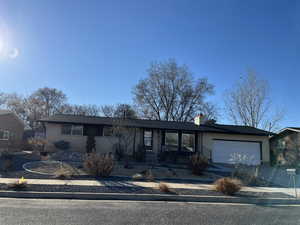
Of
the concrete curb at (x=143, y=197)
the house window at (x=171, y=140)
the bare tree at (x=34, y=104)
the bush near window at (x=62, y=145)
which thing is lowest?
the concrete curb at (x=143, y=197)

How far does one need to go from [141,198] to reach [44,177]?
4.85 m

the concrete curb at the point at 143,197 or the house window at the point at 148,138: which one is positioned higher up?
the house window at the point at 148,138

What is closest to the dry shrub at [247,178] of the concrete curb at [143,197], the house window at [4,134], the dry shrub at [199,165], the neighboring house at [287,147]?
the dry shrub at [199,165]

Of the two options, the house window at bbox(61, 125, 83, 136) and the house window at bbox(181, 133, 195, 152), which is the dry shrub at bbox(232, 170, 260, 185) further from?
the house window at bbox(61, 125, 83, 136)

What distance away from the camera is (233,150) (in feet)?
58.4

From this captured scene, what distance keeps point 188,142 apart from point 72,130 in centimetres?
1031

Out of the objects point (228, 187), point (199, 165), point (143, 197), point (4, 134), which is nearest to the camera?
point (143, 197)

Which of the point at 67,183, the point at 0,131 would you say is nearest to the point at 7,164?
the point at 67,183

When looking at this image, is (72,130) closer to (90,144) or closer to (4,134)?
(90,144)

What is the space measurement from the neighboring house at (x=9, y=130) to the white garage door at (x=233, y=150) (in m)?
21.6

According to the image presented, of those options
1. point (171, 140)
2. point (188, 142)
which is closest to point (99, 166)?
point (171, 140)

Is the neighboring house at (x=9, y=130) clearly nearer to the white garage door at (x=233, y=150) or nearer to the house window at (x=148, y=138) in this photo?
the house window at (x=148, y=138)

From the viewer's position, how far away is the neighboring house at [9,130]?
2239 cm

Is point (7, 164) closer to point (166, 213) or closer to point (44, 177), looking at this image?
point (44, 177)
